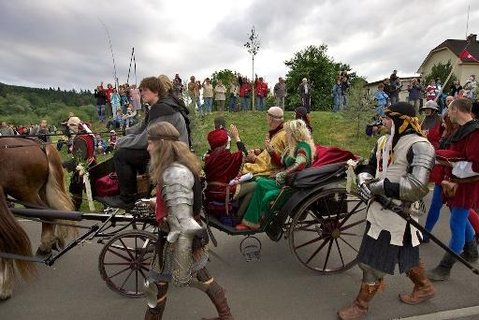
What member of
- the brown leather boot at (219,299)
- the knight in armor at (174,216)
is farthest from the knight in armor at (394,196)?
the knight in armor at (174,216)

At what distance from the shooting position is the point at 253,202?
3930 mm

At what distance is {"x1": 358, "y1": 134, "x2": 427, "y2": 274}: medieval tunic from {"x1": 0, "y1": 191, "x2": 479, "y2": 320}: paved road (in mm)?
553

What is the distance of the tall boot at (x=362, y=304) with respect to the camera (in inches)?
127

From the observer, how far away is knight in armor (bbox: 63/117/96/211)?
15.8 feet

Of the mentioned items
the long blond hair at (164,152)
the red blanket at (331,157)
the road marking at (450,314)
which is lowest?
the road marking at (450,314)

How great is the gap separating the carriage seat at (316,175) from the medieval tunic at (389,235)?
74 centimetres

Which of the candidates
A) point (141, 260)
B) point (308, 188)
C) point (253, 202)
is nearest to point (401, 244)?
point (308, 188)

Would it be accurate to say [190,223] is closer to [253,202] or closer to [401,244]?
[253,202]

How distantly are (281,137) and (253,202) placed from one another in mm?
1075

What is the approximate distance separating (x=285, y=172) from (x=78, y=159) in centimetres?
295

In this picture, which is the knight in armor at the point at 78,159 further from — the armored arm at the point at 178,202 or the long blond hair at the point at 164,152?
the armored arm at the point at 178,202

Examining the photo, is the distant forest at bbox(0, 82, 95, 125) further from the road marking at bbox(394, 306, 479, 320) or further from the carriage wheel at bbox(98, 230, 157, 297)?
the road marking at bbox(394, 306, 479, 320)

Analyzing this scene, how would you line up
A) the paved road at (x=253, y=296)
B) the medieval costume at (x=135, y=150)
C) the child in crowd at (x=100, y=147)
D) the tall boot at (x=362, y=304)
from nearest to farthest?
the tall boot at (x=362, y=304)
the paved road at (x=253, y=296)
the medieval costume at (x=135, y=150)
the child in crowd at (x=100, y=147)

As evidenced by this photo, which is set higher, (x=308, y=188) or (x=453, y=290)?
(x=308, y=188)
